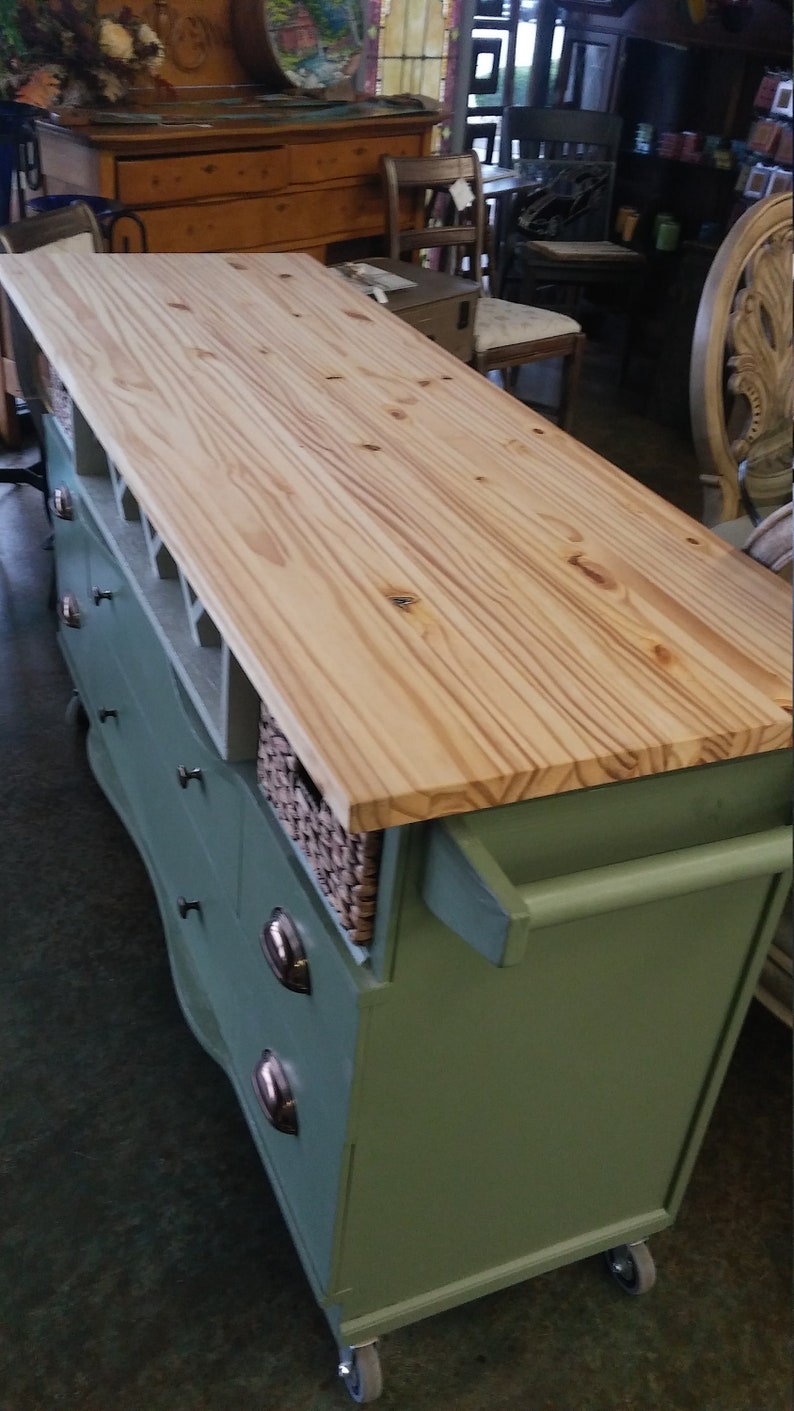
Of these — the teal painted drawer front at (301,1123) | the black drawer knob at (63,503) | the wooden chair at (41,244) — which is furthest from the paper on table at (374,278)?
the teal painted drawer front at (301,1123)

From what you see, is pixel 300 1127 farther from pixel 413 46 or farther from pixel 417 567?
pixel 413 46

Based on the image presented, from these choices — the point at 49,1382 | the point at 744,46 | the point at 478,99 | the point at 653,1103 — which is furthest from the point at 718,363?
the point at 478,99

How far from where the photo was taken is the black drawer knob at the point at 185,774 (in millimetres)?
1232

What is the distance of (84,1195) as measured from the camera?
1.34m

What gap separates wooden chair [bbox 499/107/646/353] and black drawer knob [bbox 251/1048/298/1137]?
357 centimetres

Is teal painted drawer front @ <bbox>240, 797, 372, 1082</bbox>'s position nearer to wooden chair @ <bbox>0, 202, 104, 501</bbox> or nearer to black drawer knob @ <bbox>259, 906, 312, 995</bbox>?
black drawer knob @ <bbox>259, 906, 312, 995</bbox>

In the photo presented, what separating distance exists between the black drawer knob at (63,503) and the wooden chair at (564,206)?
9.21 ft

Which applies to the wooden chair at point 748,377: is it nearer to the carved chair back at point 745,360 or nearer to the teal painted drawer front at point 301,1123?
the carved chair back at point 745,360

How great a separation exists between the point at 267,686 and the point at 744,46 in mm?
4112

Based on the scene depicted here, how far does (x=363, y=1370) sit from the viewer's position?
3.70 ft

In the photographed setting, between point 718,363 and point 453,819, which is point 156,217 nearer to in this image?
point 718,363

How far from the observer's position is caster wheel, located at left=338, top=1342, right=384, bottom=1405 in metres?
1.13

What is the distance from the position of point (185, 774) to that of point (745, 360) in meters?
0.98

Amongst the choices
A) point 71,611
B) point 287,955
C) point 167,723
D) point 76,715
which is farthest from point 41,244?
point 287,955
